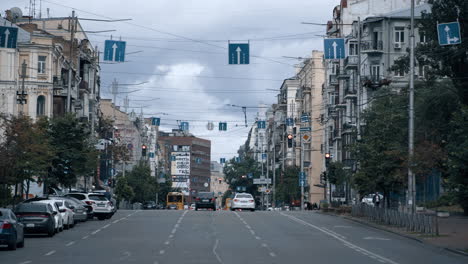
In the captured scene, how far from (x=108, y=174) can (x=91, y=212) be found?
5620 centimetres

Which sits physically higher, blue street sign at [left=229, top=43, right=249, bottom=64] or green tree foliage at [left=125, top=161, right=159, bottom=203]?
blue street sign at [left=229, top=43, right=249, bottom=64]

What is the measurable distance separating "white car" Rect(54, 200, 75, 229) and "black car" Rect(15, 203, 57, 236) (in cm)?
433

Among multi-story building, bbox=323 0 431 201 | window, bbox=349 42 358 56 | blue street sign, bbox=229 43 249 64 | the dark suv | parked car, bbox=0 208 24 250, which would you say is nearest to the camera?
parked car, bbox=0 208 24 250

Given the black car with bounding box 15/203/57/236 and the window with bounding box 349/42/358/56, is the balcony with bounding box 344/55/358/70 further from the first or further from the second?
the black car with bounding box 15/203/57/236

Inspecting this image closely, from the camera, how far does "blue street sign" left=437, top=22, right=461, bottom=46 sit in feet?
122

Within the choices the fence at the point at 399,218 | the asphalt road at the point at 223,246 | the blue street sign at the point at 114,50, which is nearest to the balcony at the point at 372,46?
the fence at the point at 399,218

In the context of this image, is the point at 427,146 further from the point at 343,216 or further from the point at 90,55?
the point at 90,55

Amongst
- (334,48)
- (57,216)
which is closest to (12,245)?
(57,216)

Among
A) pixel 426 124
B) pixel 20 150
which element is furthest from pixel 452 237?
pixel 20 150

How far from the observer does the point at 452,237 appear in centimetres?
3788

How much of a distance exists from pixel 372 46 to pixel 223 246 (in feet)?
189

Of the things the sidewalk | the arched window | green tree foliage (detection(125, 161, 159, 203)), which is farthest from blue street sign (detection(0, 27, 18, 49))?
green tree foliage (detection(125, 161, 159, 203))

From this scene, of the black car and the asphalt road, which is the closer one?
the asphalt road

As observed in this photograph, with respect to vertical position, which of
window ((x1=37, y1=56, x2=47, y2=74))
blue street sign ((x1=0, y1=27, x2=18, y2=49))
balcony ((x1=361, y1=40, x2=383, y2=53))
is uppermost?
balcony ((x1=361, y1=40, x2=383, y2=53))
